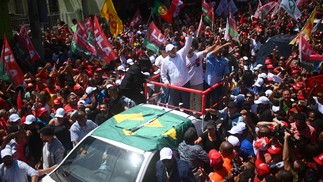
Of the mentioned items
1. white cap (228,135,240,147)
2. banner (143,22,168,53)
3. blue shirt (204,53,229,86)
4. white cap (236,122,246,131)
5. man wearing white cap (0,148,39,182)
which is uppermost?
banner (143,22,168,53)

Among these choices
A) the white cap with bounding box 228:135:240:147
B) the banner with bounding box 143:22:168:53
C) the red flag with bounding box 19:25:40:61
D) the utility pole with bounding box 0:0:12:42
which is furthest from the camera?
the utility pole with bounding box 0:0:12:42

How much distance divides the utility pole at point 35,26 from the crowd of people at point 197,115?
589 centimetres

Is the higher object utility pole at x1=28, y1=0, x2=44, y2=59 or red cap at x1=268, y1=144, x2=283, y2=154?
utility pole at x1=28, y1=0, x2=44, y2=59

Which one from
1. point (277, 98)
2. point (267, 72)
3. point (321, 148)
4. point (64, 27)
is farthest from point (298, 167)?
point (64, 27)

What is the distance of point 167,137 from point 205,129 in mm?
956

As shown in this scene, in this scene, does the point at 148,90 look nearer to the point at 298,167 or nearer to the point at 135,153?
the point at 135,153

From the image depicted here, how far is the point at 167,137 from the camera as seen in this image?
527 centimetres

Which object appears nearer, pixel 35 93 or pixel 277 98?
pixel 277 98

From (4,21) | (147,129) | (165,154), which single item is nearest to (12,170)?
(147,129)

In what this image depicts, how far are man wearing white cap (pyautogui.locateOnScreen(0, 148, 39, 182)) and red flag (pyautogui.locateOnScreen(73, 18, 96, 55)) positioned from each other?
212 inches

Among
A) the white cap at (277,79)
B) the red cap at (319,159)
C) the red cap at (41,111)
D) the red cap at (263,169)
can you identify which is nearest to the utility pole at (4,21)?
the red cap at (41,111)

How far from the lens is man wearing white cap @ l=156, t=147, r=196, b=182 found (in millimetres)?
4645

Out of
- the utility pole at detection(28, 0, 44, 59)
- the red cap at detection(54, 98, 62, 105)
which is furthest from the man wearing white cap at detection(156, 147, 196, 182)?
the utility pole at detection(28, 0, 44, 59)

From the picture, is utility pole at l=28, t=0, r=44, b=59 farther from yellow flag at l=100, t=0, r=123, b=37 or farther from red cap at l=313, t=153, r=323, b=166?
red cap at l=313, t=153, r=323, b=166
